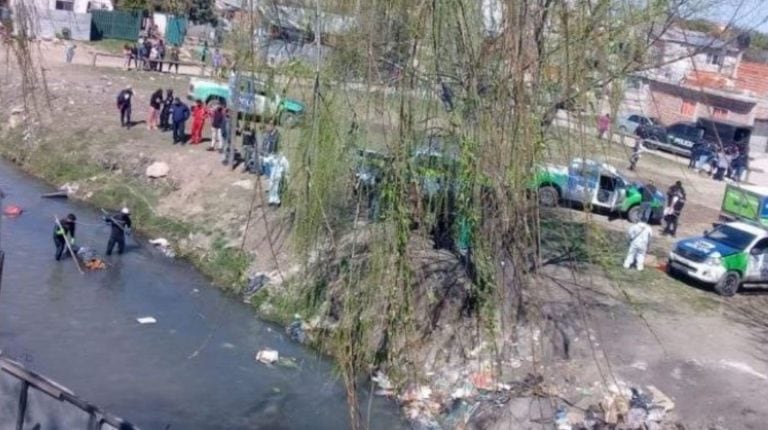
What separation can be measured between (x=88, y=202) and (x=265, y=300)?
6.78m

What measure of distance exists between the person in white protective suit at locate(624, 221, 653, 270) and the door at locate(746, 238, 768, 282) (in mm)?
1740

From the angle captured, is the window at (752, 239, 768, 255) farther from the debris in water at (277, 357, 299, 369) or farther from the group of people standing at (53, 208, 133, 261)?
the group of people standing at (53, 208, 133, 261)

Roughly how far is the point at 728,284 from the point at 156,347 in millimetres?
9287

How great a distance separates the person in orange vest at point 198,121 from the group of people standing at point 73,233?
14.5 feet

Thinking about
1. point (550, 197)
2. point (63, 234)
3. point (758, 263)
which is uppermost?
point (550, 197)

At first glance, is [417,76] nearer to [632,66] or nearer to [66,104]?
[632,66]

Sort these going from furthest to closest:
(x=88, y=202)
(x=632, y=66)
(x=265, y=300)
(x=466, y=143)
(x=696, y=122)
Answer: (x=696, y=122)
(x=88, y=202)
(x=265, y=300)
(x=632, y=66)
(x=466, y=143)

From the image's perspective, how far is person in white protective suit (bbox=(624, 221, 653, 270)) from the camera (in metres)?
18.0

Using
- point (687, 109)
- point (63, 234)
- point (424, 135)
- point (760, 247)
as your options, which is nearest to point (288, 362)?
point (63, 234)

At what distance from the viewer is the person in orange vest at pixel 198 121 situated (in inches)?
936

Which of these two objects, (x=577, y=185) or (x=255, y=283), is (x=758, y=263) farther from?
(x=577, y=185)

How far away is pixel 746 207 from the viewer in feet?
73.8

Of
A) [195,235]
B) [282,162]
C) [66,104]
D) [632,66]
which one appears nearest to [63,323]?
[195,235]

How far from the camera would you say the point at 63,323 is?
1549 centimetres
